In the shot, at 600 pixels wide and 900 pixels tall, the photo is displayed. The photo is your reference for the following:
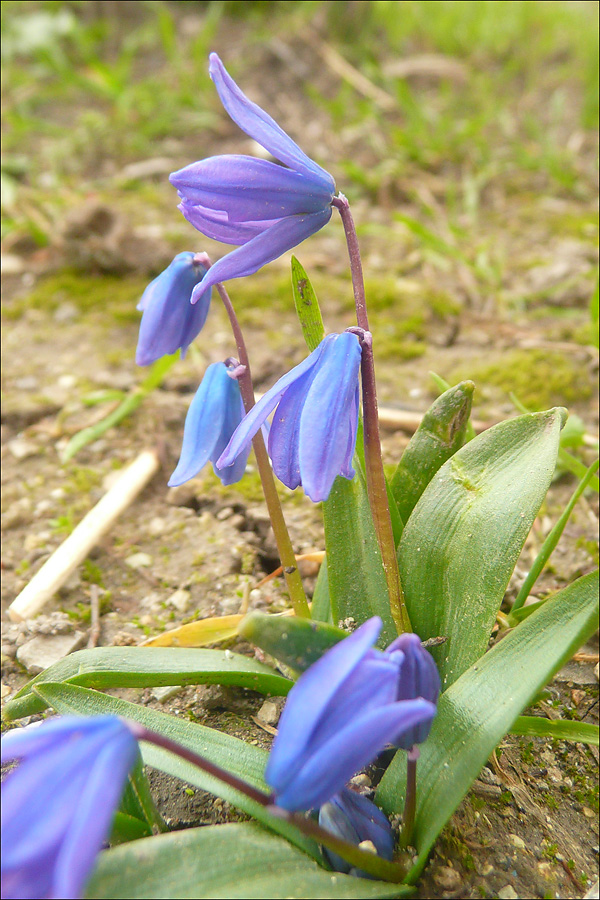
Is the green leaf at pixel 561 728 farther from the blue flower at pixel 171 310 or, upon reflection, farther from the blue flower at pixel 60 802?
the blue flower at pixel 171 310

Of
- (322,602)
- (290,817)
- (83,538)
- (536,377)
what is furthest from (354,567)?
(536,377)

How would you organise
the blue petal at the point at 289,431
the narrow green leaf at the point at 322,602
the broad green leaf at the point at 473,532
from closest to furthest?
the blue petal at the point at 289,431 < the broad green leaf at the point at 473,532 < the narrow green leaf at the point at 322,602

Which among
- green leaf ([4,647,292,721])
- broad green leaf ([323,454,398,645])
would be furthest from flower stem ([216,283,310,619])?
green leaf ([4,647,292,721])

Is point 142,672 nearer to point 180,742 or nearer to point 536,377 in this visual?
point 180,742

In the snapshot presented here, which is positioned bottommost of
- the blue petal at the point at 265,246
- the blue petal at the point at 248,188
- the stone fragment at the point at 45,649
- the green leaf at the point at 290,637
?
the stone fragment at the point at 45,649

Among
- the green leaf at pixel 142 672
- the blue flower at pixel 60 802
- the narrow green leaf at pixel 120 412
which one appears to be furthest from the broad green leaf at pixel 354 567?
the narrow green leaf at pixel 120 412

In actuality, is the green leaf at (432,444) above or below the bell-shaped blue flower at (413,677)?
above
